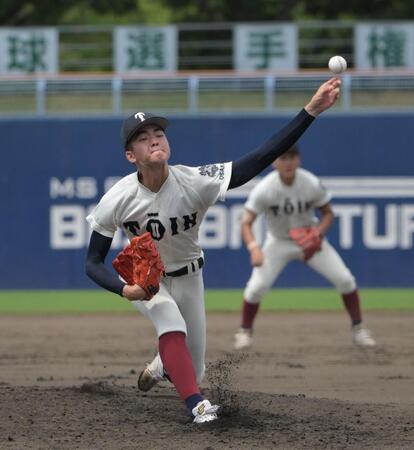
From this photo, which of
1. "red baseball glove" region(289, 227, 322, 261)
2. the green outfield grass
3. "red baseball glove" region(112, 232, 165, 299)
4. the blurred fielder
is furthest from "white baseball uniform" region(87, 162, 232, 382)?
the green outfield grass

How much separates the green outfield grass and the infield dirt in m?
0.67

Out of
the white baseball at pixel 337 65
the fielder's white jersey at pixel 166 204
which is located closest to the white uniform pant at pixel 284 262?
the fielder's white jersey at pixel 166 204

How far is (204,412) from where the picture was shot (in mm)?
6141

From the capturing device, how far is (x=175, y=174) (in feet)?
21.4

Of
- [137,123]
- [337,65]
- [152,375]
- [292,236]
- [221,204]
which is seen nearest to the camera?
[337,65]

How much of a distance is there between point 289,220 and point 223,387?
3.17 m

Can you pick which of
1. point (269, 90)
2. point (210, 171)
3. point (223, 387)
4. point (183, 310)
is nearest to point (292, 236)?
point (223, 387)

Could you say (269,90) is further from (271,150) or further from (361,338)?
(271,150)

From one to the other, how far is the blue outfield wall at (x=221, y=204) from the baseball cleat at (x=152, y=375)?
8.21m

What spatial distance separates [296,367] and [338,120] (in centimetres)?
677

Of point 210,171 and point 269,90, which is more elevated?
point 269,90

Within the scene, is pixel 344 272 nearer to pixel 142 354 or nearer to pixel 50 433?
pixel 142 354

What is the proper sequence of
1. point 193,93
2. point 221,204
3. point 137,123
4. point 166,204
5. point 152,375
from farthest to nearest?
point 193,93 → point 221,204 → point 152,375 → point 166,204 → point 137,123

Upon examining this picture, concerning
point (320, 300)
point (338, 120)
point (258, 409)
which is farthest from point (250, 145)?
point (258, 409)
